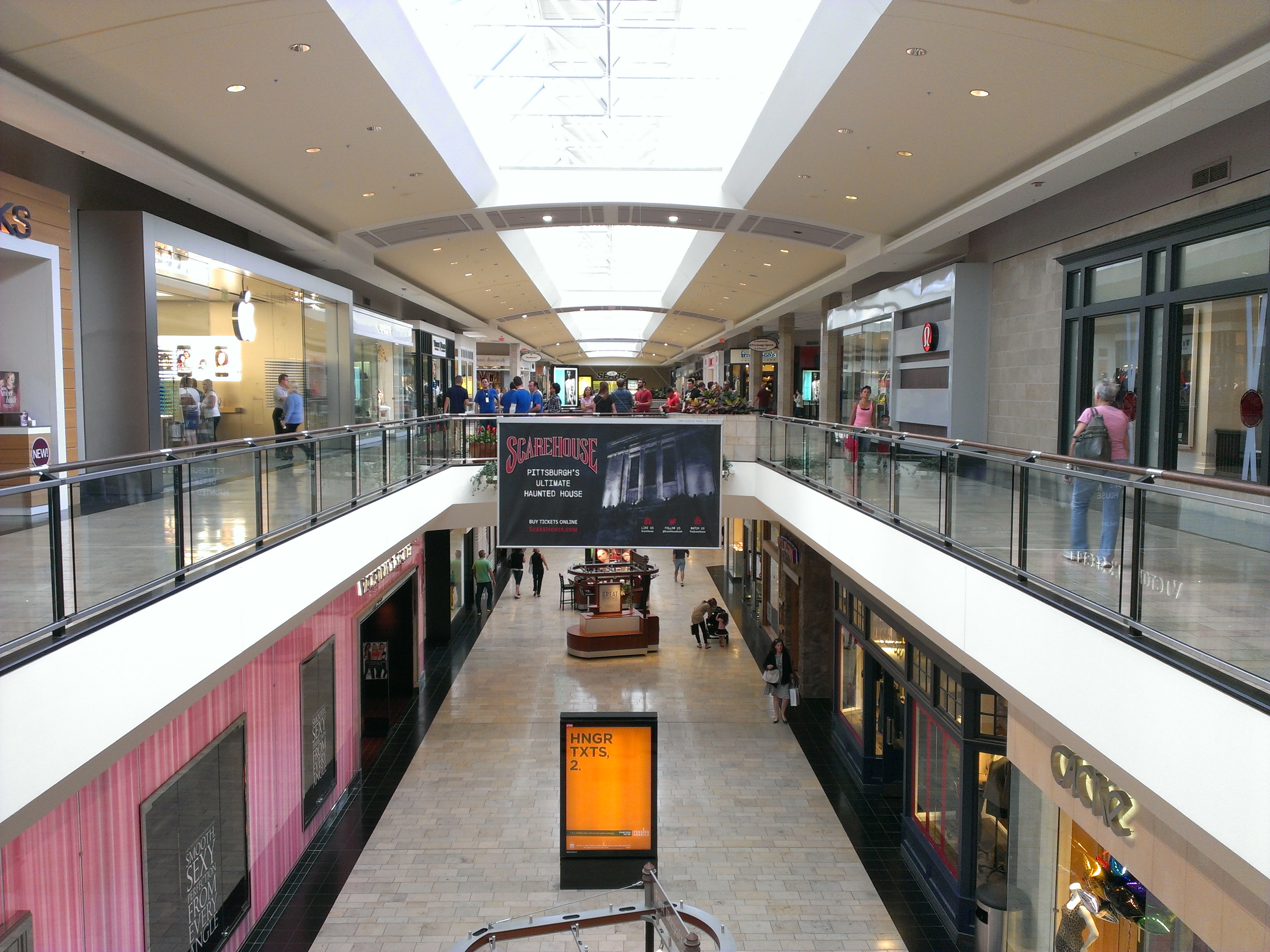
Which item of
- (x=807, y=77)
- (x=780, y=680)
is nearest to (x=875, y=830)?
(x=780, y=680)

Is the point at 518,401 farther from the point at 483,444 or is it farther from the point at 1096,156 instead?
the point at 1096,156

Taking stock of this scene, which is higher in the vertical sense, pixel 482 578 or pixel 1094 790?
pixel 1094 790

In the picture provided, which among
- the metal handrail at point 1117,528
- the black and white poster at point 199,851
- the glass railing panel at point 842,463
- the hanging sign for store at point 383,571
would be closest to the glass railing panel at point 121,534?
the black and white poster at point 199,851

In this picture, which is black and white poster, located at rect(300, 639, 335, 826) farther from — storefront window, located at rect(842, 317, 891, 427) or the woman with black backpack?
storefront window, located at rect(842, 317, 891, 427)

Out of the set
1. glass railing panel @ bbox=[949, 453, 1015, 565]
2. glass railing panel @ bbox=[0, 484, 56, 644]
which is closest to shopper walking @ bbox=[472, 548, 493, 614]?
glass railing panel @ bbox=[949, 453, 1015, 565]

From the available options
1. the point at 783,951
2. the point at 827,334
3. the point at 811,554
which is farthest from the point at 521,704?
the point at 827,334

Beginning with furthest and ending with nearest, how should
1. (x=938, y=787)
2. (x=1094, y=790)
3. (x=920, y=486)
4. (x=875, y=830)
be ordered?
(x=875, y=830) → (x=938, y=787) → (x=920, y=486) → (x=1094, y=790)

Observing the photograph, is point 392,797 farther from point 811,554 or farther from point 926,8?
point 926,8

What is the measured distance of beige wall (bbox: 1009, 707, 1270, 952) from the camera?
367cm

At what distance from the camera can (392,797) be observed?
40.3 ft

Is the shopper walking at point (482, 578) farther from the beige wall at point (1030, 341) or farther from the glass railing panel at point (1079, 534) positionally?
the glass railing panel at point (1079, 534)

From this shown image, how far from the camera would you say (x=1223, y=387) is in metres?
7.56

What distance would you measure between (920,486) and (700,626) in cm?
1308

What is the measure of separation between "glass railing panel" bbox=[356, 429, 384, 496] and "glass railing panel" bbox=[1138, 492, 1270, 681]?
719 cm
